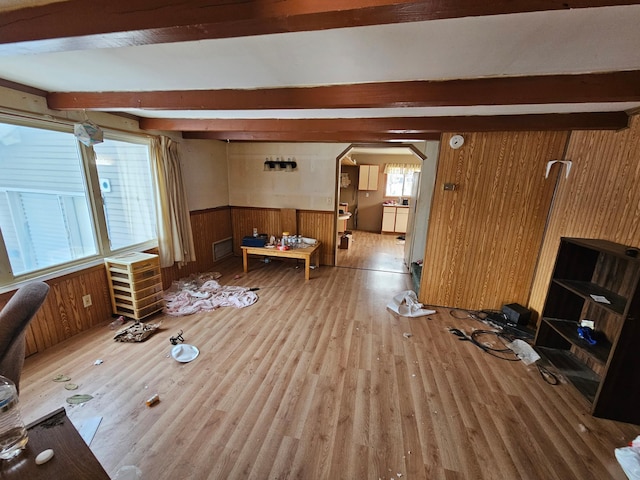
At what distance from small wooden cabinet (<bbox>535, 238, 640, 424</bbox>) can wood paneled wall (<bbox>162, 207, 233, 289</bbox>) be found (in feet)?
15.3

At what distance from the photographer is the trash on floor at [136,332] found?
250 cm

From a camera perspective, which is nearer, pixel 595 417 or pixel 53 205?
pixel 595 417

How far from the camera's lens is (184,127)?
313cm

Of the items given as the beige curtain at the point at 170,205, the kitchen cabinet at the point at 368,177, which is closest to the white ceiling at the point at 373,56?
the beige curtain at the point at 170,205

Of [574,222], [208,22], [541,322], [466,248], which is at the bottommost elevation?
[541,322]

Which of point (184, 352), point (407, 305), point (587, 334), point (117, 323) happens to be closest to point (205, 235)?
point (117, 323)

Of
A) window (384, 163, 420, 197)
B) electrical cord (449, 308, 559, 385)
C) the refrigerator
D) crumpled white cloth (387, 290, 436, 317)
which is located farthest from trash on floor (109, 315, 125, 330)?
window (384, 163, 420, 197)

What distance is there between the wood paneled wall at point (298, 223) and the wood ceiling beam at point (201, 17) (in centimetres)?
390

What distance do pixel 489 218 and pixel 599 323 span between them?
1366 mm

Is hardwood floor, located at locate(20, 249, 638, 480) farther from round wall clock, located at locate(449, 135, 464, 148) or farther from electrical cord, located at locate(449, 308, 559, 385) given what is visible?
round wall clock, located at locate(449, 135, 464, 148)

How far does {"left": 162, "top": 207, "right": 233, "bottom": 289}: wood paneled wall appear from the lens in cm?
406

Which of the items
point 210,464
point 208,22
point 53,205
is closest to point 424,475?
point 210,464

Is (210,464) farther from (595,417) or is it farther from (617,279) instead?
(617,279)

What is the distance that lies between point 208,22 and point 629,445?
3138mm
